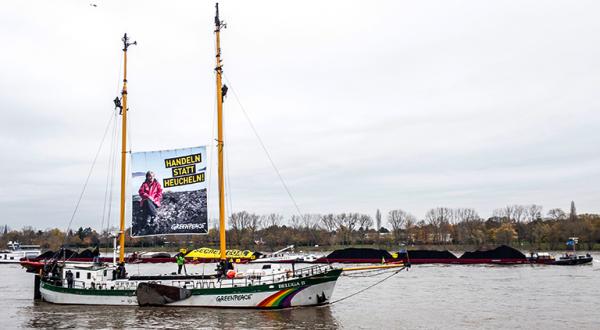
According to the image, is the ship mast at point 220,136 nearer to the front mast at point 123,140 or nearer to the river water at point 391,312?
the river water at point 391,312

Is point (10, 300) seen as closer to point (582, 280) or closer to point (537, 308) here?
point (537, 308)

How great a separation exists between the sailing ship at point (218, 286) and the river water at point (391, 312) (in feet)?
1.83

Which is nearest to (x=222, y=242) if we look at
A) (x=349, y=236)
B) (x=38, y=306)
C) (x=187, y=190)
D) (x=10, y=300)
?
(x=187, y=190)

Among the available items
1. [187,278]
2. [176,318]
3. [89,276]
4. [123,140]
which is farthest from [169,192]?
[176,318]

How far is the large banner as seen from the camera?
3192 centimetres

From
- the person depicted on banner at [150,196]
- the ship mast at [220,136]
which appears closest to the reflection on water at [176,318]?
the ship mast at [220,136]

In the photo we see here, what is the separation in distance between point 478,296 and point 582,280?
1723 cm

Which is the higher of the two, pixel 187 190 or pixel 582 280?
pixel 187 190

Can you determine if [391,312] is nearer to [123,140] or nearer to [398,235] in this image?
[123,140]

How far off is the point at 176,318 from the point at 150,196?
823 centimetres

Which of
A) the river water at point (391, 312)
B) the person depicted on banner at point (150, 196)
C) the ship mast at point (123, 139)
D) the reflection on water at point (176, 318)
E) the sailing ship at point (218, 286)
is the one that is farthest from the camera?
the ship mast at point (123, 139)

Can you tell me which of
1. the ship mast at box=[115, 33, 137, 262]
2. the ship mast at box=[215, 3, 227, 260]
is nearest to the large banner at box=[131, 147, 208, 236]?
the ship mast at box=[215, 3, 227, 260]

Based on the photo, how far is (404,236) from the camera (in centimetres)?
17338

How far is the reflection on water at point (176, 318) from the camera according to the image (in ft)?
86.2
